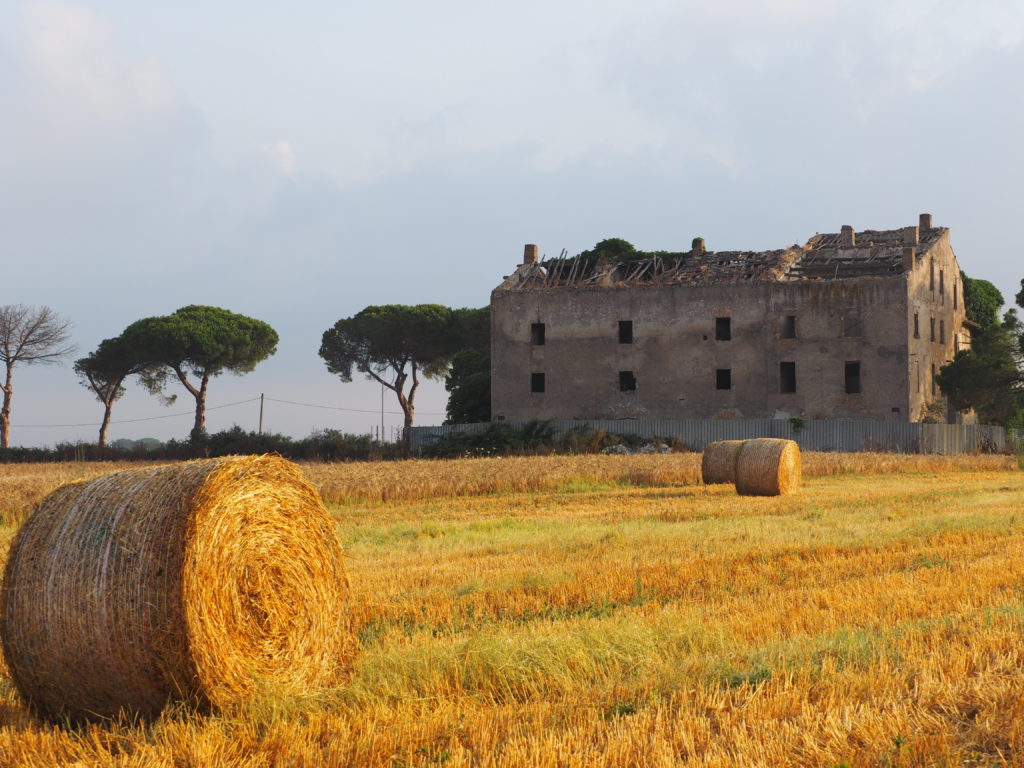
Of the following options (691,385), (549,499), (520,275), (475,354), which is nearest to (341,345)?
(475,354)

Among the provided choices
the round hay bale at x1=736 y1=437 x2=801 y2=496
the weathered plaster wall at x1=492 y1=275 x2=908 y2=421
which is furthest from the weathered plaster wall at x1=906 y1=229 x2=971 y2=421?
the round hay bale at x1=736 y1=437 x2=801 y2=496

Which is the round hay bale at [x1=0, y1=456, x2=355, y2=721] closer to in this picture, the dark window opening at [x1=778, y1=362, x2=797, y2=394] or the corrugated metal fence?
the corrugated metal fence

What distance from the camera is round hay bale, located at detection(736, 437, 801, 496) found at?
80.2 feet

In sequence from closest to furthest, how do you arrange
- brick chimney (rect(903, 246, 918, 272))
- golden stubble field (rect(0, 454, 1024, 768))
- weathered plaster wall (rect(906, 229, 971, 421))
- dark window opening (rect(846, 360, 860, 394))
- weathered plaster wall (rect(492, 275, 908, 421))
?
golden stubble field (rect(0, 454, 1024, 768)) → weathered plaster wall (rect(906, 229, 971, 421)) → weathered plaster wall (rect(492, 275, 908, 421)) → brick chimney (rect(903, 246, 918, 272)) → dark window opening (rect(846, 360, 860, 394))

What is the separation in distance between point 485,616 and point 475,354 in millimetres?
55038

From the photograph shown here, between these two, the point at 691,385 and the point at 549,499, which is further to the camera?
the point at 691,385

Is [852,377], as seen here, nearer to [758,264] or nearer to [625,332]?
[758,264]

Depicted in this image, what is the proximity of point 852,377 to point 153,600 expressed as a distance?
47.0m

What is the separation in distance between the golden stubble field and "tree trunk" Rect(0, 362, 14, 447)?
A: 5225 cm

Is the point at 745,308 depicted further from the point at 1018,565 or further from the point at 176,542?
the point at 176,542

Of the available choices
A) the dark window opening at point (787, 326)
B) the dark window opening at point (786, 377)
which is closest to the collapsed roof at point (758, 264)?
the dark window opening at point (787, 326)

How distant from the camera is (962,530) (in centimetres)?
1473

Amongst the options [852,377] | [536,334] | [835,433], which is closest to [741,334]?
[852,377]

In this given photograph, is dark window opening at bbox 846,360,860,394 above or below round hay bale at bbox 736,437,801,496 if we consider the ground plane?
above
